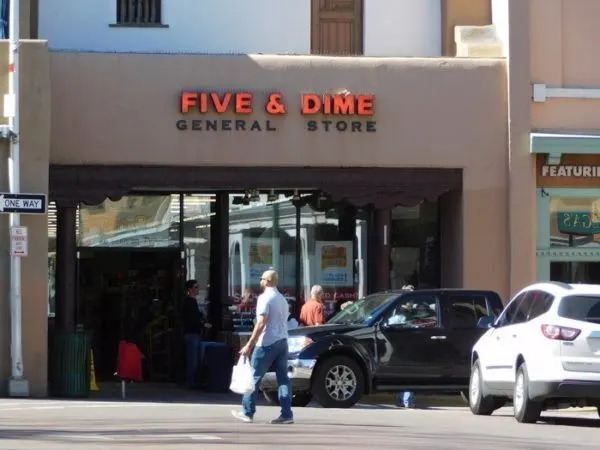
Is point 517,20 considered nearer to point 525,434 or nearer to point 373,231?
point 373,231

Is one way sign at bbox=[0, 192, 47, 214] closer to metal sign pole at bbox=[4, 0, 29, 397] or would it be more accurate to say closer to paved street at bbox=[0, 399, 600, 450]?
metal sign pole at bbox=[4, 0, 29, 397]

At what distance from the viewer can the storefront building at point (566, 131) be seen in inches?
910

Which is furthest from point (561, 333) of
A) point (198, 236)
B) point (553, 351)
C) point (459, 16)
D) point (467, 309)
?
point (198, 236)

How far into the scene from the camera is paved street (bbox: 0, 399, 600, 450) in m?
12.7

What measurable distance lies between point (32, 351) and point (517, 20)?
33.3 ft

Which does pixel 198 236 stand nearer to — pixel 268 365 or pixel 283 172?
pixel 283 172

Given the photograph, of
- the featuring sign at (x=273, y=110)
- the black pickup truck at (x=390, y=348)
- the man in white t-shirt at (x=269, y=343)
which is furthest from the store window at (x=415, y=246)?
the man in white t-shirt at (x=269, y=343)

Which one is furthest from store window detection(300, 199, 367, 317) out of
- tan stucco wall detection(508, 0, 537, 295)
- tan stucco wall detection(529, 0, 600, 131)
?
tan stucco wall detection(529, 0, 600, 131)

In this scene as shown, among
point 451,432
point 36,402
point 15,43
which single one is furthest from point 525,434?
point 15,43

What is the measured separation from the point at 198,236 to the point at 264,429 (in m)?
11.0

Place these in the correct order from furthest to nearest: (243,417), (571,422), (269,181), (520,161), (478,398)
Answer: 1. (520,161)
2. (269,181)
3. (478,398)
4. (571,422)
5. (243,417)

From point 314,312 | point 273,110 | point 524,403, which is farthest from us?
point 273,110

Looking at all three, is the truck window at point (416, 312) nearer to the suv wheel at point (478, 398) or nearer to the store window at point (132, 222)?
the suv wheel at point (478, 398)

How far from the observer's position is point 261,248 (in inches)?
964
